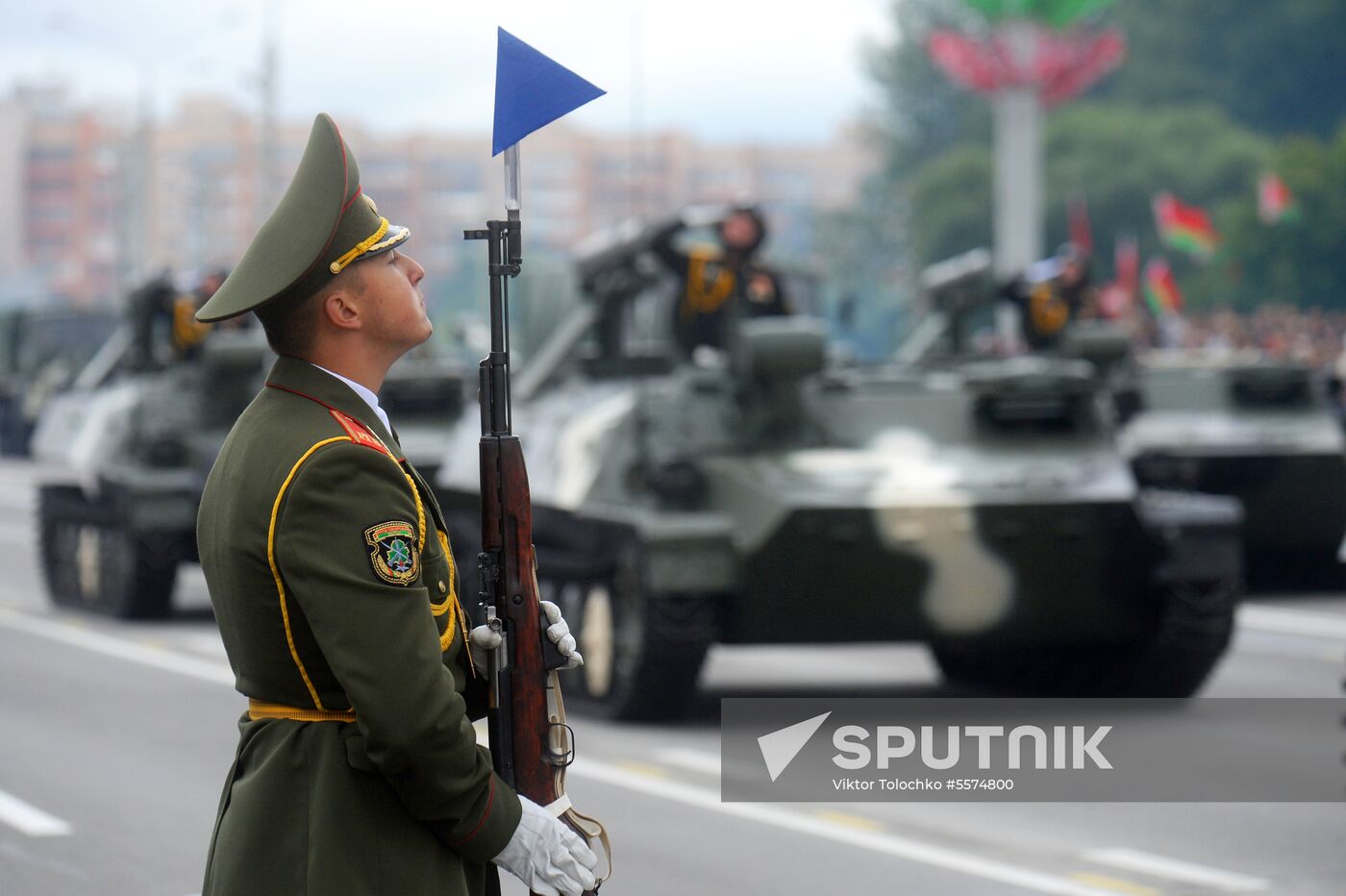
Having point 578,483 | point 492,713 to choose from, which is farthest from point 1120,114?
point 492,713

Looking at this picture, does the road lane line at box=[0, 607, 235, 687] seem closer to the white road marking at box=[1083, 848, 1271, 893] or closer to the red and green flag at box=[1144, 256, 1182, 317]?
the white road marking at box=[1083, 848, 1271, 893]

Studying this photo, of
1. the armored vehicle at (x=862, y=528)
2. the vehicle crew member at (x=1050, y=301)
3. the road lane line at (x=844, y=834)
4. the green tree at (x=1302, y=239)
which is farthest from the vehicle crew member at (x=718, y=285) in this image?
the green tree at (x=1302, y=239)

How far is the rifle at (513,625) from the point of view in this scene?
400 centimetres

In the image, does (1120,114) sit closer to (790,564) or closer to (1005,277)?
(1005,277)

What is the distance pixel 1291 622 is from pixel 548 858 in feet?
44.1

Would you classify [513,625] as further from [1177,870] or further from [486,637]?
[1177,870]

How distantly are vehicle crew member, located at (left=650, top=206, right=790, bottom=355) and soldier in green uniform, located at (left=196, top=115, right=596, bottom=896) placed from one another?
902cm

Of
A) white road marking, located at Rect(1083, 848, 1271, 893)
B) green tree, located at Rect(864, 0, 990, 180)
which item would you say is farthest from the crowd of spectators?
green tree, located at Rect(864, 0, 990, 180)

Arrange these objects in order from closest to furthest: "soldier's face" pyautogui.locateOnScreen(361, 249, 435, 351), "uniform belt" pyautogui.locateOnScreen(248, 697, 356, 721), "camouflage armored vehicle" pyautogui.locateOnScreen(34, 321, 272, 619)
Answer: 1. "uniform belt" pyautogui.locateOnScreen(248, 697, 356, 721)
2. "soldier's face" pyautogui.locateOnScreen(361, 249, 435, 351)
3. "camouflage armored vehicle" pyautogui.locateOnScreen(34, 321, 272, 619)

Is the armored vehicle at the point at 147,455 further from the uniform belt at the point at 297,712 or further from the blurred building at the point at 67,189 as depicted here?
the blurred building at the point at 67,189

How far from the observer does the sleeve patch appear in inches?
145

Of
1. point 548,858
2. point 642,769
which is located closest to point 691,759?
point 642,769

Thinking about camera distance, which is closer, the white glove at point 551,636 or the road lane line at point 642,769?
the white glove at point 551,636

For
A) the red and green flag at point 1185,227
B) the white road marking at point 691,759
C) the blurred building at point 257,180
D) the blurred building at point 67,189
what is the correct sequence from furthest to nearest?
the blurred building at point 67,189 < the blurred building at point 257,180 < the red and green flag at point 1185,227 < the white road marking at point 691,759
